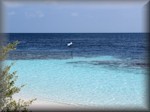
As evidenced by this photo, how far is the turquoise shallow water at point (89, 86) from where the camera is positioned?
7.15 metres

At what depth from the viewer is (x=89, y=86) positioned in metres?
8.65

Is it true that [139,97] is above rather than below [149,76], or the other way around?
above

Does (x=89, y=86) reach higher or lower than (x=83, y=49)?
lower

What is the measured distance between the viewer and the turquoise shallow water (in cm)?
715

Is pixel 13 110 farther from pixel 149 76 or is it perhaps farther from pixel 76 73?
pixel 76 73

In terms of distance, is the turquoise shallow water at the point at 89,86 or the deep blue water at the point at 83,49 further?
the deep blue water at the point at 83,49

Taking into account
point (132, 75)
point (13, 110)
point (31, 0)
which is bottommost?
point (13, 110)

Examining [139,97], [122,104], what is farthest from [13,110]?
[139,97]

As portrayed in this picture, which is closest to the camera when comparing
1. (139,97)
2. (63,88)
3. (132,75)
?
(139,97)

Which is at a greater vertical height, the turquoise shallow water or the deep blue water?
the deep blue water

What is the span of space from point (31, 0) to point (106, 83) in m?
5.70

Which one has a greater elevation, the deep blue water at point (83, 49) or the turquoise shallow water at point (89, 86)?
the deep blue water at point (83, 49)

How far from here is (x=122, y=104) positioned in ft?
22.4

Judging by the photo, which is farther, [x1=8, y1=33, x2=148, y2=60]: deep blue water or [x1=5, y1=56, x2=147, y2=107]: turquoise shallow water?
[x1=8, y1=33, x2=148, y2=60]: deep blue water
